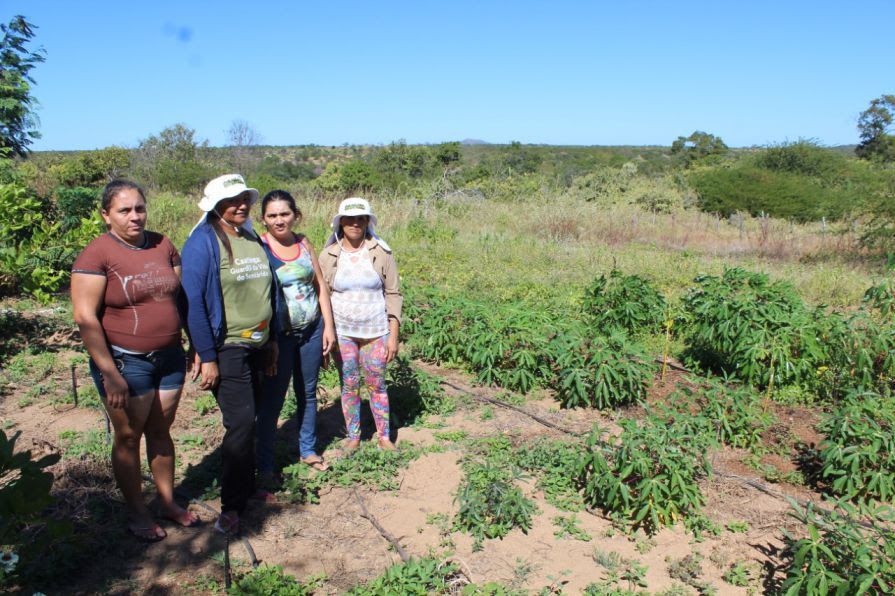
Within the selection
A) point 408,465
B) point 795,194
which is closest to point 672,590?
point 408,465

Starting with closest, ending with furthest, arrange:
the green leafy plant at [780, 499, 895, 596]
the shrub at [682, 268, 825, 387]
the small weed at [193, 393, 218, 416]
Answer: the green leafy plant at [780, 499, 895, 596] → the small weed at [193, 393, 218, 416] → the shrub at [682, 268, 825, 387]

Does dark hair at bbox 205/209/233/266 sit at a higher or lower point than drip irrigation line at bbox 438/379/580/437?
higher

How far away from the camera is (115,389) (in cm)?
266

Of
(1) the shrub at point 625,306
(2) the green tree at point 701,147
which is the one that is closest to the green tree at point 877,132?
(2) the green tree at point 701,147

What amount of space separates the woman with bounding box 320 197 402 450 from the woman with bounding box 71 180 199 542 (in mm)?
948

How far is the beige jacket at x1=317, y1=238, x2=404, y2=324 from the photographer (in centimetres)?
364

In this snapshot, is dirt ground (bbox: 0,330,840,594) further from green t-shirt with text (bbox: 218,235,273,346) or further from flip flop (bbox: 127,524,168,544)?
green t-shirt with text (bbox: 218,235,273,346)

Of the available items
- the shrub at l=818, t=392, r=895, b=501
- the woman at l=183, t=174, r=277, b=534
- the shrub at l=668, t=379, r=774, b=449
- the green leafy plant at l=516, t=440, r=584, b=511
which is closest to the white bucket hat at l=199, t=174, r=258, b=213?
the woman at l=183, t=174, r=277, b=534

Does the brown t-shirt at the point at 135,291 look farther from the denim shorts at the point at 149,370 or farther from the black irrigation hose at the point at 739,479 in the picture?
the black irrigation hose at the point at 739,479

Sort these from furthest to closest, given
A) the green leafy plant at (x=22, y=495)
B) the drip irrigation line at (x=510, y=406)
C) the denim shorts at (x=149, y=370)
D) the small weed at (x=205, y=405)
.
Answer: the small weed at (x=205, y=405)
the drip irrigation line at (x=510, y=406)
the denim shorts at (x=149, y=370)
the green leafy plant at (x=22, y=495)

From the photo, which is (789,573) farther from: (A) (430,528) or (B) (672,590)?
(A) (430,528)

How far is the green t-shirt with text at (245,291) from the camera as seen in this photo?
2936mm

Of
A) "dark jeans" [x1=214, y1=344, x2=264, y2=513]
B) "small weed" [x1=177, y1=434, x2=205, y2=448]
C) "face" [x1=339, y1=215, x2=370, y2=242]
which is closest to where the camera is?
"dark jeans" [x1=214, y1=344, x2=264, y2=513]

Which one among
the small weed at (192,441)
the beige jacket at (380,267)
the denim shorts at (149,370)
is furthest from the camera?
the small weed at (192,441)
